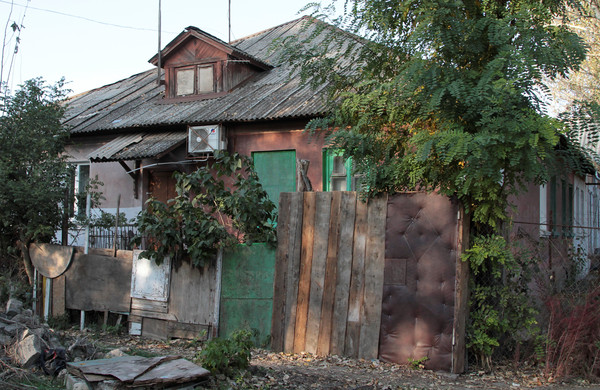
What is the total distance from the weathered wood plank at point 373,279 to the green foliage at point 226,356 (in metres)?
1.55

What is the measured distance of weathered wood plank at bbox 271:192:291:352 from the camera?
7.62 metres

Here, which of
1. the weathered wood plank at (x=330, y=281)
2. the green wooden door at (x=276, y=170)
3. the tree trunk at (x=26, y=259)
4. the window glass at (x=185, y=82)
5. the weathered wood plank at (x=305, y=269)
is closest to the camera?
the weathered wood plank at (x=330, y=281)

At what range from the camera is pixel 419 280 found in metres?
6.73

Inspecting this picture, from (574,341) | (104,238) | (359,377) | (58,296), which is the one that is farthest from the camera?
(104,238)

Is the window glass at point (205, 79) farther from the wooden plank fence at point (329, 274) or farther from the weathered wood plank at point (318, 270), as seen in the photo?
the weathered wood plank at point (318, 270)

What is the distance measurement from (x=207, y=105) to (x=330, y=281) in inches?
324

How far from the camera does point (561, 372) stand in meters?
6.22

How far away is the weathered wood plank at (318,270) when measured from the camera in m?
7.38

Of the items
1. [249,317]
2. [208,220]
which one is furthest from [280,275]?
[208,220]

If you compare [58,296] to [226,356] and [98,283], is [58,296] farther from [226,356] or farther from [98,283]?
[226,356]

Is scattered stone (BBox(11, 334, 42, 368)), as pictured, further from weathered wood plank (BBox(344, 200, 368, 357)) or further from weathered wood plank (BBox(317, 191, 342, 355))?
weathered wood plank (BBox(344, 200, 368, 357))

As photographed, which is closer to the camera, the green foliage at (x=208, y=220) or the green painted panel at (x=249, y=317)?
the green painted panel at (x=249, y=317)

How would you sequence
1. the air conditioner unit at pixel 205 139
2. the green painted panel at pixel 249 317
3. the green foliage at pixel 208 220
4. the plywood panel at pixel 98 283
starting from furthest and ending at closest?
1. the air conditioner unit at pixel 205 139
2. the plywood panel at pixel 98 283
3. the green foliage at pixel 208 220
4. the green painted panel at pixel 249 317

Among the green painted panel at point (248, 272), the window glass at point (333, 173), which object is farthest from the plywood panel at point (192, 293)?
the window glass at point (333, 173)
